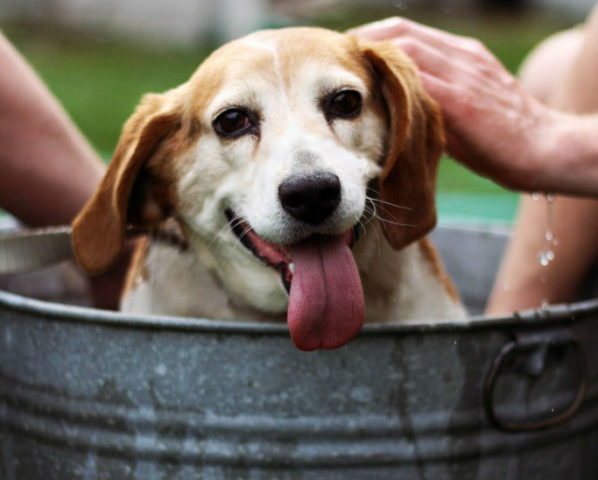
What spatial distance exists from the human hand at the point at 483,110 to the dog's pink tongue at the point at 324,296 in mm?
406

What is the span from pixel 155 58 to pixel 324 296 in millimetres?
11916

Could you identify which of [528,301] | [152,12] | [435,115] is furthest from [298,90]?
[152,12]

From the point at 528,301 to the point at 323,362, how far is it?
104 centimetres

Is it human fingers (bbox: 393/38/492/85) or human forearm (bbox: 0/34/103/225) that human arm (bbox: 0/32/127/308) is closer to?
human forearm (bbox: 0/34/103/225)

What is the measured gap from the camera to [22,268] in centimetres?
221

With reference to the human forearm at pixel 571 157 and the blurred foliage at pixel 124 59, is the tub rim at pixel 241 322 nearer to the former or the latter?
the human forearm at pixel 571 157

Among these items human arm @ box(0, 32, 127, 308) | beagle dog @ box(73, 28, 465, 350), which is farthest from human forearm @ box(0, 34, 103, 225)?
beagle dog @ box(73, 28, 465, 350)

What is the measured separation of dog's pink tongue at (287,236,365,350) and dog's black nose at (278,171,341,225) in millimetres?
83

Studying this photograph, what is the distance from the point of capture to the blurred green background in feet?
19.9

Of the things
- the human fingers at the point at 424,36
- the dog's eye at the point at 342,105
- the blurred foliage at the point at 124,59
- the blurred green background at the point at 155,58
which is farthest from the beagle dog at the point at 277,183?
the blurred foliage at the point at 124,59

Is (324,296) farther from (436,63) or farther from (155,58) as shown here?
(155,58)

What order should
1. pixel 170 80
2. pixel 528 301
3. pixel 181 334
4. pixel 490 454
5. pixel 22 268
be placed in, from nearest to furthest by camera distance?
pixel 181 334
pixel 490 454
pixel 22 268
pixel 528 301
pixel 170 80

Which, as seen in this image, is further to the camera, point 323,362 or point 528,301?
point 528,301

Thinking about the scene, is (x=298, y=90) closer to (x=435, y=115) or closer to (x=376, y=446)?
(x=435, y=115)
